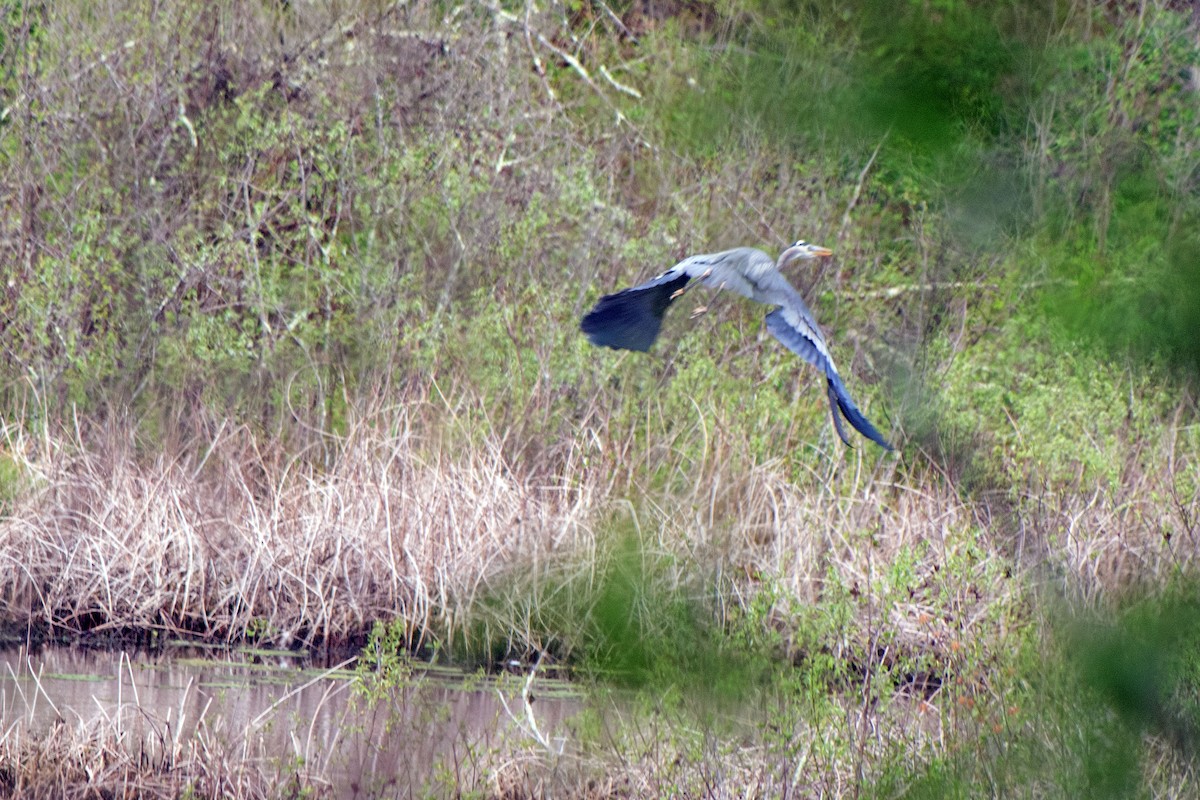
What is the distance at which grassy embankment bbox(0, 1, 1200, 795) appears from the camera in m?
1.26

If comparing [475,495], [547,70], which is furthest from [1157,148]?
[547,70]

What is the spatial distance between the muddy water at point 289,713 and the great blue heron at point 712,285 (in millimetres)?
1445

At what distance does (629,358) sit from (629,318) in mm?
4536

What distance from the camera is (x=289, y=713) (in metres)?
5.09

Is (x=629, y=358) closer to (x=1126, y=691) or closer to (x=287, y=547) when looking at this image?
(x=287, y=547)

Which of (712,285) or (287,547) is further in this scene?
(287,547)

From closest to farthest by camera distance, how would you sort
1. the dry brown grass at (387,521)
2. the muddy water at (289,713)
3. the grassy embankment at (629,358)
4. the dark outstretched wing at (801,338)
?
the grassy embankment at (629,358) < the dark outstretched wing at (801,338) < the muddy water at (289,713) < the dry brown grass at (387,521)

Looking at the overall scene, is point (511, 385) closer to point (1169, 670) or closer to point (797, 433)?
point (797, 433)

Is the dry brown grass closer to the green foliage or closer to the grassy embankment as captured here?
the grassy embankment

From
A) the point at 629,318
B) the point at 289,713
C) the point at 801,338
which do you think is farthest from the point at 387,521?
the point at 801,338

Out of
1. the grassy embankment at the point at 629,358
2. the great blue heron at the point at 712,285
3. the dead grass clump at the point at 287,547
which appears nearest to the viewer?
the grassy embankment at the point at 629,358

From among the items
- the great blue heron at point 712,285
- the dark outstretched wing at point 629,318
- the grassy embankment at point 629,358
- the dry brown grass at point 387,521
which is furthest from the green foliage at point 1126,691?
the dry brown grass at point 387,521

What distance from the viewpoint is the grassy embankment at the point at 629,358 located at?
126cm

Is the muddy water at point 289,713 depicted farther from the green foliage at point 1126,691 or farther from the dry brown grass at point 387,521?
the green foliage at point 1126,691
